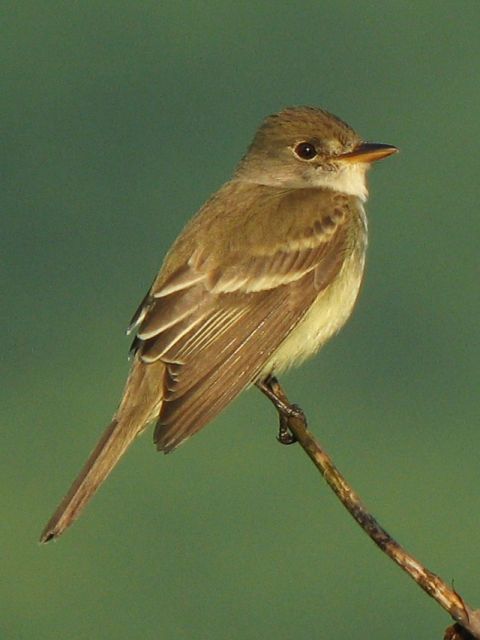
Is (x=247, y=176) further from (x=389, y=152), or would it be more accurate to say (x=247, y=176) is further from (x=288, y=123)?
(x=389, y=152)

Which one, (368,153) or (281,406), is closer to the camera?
(281,406)

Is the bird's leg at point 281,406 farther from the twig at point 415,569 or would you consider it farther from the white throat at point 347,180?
the twig at point 415,569

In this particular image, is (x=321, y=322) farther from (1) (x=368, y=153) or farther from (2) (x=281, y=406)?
(1) (x=368, y=153)

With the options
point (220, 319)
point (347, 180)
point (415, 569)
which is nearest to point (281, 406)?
point (220, 319)

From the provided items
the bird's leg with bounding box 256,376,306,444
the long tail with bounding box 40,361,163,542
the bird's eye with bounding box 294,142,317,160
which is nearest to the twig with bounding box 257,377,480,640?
the long tail with bounding box 40,361,163,542

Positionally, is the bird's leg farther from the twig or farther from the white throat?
the twig

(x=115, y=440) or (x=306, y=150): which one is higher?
(x=306, y=150)

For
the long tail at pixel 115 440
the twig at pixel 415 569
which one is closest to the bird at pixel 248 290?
the long tail at pixel 115 440
